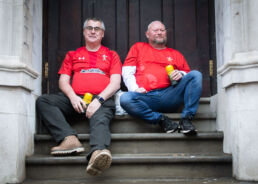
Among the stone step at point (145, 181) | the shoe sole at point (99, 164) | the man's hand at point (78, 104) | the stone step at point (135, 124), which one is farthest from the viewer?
the stone step at point (135, 124)

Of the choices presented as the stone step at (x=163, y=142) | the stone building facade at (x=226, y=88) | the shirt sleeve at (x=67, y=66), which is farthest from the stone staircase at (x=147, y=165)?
the shirt sleeve at (x=67, y=66)

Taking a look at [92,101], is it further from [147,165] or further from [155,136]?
[147,165]

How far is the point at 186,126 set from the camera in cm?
257

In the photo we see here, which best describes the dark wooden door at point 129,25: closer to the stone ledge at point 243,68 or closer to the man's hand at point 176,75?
the man's hand at point 176,75

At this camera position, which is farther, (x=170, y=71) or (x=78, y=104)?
(x=170, y=71)

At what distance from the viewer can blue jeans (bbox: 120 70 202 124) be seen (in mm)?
2666

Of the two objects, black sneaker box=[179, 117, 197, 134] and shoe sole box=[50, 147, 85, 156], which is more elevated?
black sneaker box=[179, 117, 197, 134]

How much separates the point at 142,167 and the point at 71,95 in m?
0.89

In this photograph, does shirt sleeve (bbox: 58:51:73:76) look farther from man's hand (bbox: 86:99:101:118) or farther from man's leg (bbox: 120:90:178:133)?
man's leg (bbox: 120:90:178:133)

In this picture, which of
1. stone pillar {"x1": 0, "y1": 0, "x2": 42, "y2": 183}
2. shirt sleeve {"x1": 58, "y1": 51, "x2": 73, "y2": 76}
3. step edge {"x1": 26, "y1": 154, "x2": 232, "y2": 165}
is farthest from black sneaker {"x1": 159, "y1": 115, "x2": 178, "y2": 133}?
stone pillar {"x1": 0, "y1": 0, "x2": 42, "y2": 183}

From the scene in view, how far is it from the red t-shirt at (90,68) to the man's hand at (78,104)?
6.8 inches

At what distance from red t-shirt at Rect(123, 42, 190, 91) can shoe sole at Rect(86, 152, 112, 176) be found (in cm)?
98

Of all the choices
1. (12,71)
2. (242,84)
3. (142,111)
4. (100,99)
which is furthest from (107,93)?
(242,84)

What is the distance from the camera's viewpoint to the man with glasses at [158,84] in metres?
2.66
